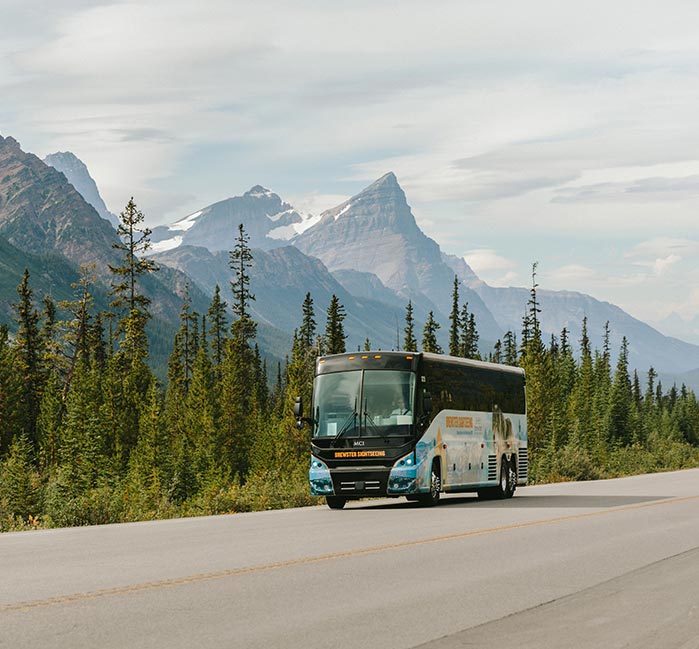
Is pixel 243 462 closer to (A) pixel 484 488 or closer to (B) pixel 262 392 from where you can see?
(B) pixel 262 392

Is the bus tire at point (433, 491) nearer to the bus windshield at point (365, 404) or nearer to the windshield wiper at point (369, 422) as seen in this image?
the bus windshield at point (365, 404)

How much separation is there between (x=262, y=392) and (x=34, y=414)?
147ft

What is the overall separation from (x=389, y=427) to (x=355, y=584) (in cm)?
1317

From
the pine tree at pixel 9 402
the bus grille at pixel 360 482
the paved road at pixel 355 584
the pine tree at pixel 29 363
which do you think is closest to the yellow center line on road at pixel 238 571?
the paved road at pixel 355 584

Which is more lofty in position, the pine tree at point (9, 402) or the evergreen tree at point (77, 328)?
the evergreen tree at point (77, 328)

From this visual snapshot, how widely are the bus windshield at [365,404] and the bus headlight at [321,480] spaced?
723 millimetres

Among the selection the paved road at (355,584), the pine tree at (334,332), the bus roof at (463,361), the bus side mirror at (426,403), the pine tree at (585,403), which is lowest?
the paved road at (355,584)

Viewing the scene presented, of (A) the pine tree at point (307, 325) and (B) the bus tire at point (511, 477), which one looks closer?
(B) the bus tire at point (511, 477)

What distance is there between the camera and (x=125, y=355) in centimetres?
8294

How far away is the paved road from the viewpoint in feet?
29.3

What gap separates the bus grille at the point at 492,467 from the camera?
29558mm

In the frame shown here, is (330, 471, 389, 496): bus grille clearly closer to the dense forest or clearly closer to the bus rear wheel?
the bus rear wheel

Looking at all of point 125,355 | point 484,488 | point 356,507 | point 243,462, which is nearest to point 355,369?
point 356,507

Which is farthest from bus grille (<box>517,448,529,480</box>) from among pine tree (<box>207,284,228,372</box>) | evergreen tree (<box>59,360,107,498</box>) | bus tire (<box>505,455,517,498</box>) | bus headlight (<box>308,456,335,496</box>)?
pine tree (<box>207,284,228,372</box>)
